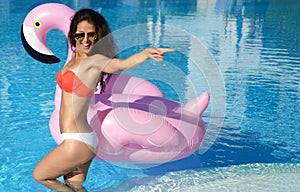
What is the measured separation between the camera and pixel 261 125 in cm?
492

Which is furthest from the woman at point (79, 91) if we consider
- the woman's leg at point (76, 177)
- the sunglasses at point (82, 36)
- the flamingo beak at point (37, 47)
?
the flamingo beak at point (37, 47)

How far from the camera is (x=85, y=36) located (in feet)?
7.86

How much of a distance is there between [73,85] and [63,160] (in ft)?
1.35

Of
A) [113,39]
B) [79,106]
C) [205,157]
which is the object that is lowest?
[205,157]

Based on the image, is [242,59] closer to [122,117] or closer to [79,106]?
[122,117]

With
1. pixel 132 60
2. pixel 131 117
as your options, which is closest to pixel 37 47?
Result: pixel 131 117

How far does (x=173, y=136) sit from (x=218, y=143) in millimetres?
1335

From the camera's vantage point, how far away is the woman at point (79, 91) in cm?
232

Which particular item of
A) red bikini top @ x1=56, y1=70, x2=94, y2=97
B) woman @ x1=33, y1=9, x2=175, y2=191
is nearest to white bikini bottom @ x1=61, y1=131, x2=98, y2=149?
woman @ x1=33, y1=9, x2=175, y2=191

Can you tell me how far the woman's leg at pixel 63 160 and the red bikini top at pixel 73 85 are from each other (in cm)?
27

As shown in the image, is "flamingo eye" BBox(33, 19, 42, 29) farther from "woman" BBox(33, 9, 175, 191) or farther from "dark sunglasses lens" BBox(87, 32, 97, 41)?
"dark sunglasses lens" BBox(87, 32, 97, 41)

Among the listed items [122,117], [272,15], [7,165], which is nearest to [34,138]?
[7,165]

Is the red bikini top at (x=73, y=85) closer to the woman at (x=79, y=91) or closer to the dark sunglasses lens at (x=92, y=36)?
the woman at (x=79, y=91)

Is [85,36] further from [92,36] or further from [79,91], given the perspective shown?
[79,91]
